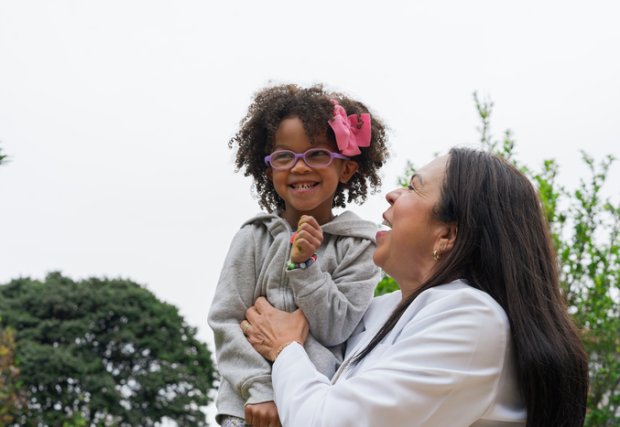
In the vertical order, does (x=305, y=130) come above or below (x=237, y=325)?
above

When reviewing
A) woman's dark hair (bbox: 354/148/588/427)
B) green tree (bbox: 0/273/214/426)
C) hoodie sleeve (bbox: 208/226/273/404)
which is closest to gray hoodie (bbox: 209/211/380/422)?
hoodie sleeve (bbox: 208/226/273/404)

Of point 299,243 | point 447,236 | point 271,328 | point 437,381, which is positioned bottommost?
point 437,381

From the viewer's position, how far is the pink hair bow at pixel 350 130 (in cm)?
332

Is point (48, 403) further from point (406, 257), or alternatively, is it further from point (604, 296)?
point (406, 257)

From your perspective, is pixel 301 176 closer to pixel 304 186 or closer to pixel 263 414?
pixel 304 186

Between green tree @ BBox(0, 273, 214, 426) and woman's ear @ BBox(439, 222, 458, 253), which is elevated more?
green tree @ BBox(0, 273, 214, 426)

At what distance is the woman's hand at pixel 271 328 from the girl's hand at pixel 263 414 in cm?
15

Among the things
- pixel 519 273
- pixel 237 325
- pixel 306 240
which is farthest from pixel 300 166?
pixel 519 273

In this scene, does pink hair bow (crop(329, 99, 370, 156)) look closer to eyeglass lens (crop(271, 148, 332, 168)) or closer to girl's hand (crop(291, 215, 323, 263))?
eyeglass lens (crop(271, 148, 332, 168))

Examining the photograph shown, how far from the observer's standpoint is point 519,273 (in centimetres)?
262

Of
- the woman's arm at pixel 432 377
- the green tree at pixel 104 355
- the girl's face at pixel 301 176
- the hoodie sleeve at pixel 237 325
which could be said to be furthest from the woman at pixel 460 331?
the green tree at pixel 104 355

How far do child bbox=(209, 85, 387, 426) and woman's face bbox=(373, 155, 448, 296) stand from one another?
0.27 m

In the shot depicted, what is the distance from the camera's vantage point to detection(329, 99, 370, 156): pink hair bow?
3.32 meters

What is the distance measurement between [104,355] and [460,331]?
2747cm
